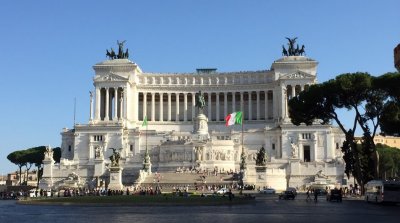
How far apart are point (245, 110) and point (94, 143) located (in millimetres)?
36611

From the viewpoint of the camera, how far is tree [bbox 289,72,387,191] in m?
58.7

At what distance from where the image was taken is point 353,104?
198ft

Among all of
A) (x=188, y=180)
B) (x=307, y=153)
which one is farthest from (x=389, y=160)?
(x=188, y=180)

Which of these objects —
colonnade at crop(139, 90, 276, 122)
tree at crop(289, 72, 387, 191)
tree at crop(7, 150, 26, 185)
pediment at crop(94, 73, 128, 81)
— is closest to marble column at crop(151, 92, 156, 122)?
colonnade at crop(139, 90, 276, 122)

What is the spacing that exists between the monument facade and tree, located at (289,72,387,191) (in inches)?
558

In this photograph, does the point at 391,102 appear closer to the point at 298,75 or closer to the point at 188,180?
the point at 188,180

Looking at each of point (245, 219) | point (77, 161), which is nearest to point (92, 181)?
point (77, 161)

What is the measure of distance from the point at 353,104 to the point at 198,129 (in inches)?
1826

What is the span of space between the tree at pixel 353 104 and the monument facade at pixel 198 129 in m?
14.2

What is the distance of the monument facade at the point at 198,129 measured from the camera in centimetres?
9025

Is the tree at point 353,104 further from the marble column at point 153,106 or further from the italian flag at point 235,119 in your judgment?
the marble column at point 153,106

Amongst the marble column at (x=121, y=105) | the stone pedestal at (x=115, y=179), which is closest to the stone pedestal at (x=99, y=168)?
the stone pedestal at (x=115, y=179)

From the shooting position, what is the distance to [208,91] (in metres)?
122

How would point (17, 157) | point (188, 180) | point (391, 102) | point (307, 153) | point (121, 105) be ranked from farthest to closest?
point (17, 157) < point (121, 105) < point (307, 153) < point (188, 180) < point (391, 102)
